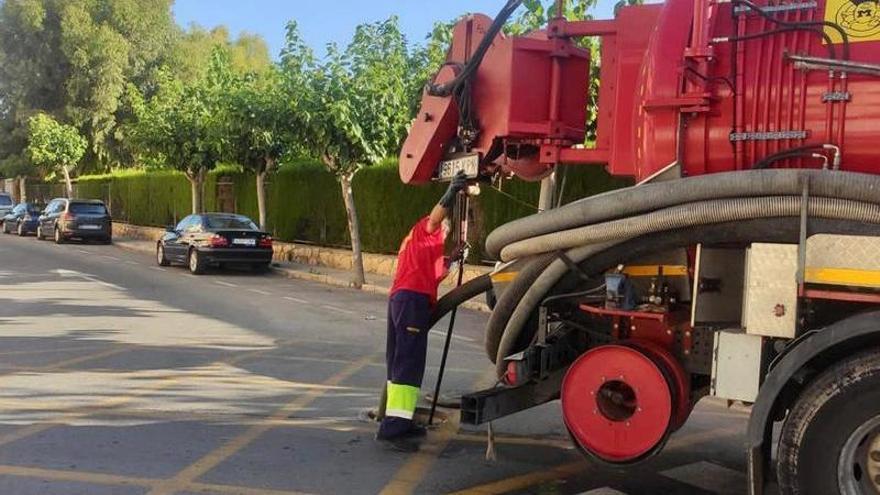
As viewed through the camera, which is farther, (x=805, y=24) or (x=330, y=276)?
(x=330, y=276)

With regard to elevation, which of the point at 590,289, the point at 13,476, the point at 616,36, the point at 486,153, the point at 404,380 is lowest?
the point at 13,476

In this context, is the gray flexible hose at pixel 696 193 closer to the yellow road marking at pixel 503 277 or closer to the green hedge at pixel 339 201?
the yellow road marking at pixel 503 277

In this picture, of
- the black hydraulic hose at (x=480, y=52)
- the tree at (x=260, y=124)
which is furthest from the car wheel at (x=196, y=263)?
the black hydraulic hose at (x=480, y=52)

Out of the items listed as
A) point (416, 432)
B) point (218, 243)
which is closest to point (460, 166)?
point (416, 432)

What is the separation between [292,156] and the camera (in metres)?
23.6

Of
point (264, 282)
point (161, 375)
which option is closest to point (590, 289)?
point (161, 375)

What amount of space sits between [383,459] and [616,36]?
9.97ft

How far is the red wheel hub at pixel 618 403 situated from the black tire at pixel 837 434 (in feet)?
2.32

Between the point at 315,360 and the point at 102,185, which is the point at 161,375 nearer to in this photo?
the point at 315,360

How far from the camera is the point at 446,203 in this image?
5.59 metres

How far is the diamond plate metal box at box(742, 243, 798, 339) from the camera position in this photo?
12.1 ft

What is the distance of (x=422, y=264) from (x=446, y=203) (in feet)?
1.63

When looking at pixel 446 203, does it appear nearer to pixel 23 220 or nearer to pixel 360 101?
pixel 360 101

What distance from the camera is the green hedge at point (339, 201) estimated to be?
1673 cm
